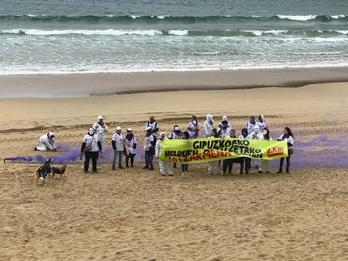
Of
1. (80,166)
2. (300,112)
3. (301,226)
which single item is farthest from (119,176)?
(300,112)

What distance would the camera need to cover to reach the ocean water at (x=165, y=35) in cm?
3891

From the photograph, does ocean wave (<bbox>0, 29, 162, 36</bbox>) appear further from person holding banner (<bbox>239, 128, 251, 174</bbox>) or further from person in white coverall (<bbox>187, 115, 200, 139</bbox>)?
person holding banner (<bbox>239, 128, 251, 174</bbox>)

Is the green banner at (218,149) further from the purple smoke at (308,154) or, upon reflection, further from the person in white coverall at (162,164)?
the purple smoke at (308,154)

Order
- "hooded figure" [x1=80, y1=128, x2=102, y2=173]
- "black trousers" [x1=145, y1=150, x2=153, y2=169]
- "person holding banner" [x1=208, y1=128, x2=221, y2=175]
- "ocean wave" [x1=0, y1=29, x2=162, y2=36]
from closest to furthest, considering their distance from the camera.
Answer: "hooded figure" [x1=80, y1=128, x2=102, y2=173] → "person holding banner" [x1=208, y1=128, x2=221, y2=175] → "black trousers" [x1=145, y1=150, x2=153, y2=169] → "ocean wave" [x1=0, y1=29, x2=162, y2=36]

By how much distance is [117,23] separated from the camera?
57688mm

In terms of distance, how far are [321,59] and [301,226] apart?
94.8 ft

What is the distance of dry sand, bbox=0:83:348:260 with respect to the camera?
1408cm

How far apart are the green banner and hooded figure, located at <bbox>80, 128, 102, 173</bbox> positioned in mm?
2037

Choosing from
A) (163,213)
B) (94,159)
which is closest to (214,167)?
(94,159)

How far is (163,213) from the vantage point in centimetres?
1631

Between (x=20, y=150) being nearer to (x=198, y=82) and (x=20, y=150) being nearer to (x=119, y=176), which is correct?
(x=119, y=176)

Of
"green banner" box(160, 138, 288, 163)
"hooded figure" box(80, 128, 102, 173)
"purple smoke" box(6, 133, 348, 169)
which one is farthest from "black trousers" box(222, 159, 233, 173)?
"hooded figure" box(80, 128, 102, 173)

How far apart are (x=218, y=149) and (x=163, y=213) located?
3.88 m

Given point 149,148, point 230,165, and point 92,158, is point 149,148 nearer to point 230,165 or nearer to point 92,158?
point 92,158
